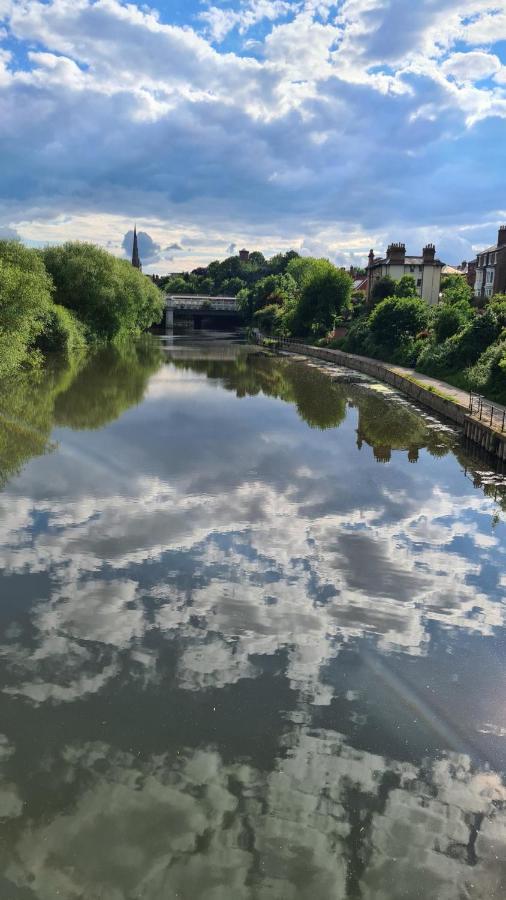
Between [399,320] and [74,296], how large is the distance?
36.6 meters

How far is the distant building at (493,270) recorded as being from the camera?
273 ft

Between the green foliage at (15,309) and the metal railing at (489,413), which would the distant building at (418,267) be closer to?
the green foliage at (15,309)

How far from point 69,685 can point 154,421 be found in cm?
2483

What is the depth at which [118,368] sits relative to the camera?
194 ft

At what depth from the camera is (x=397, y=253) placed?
3757 inches

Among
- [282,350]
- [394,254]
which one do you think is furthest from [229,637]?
[394,254]

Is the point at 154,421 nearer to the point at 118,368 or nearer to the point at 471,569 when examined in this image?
the point at 471,569

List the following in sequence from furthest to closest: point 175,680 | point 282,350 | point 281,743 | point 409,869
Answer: point 282,350 < point 175,680 < point 281,743 < point 409,869

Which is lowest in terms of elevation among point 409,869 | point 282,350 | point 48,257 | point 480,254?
point 409,869

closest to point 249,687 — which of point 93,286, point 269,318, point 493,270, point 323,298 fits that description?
point 93,286

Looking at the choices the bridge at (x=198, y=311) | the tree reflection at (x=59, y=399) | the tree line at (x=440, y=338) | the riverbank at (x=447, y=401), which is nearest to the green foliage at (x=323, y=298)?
the tree line at (x=440, y=338)

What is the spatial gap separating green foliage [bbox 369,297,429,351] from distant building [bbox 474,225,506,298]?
802 inches

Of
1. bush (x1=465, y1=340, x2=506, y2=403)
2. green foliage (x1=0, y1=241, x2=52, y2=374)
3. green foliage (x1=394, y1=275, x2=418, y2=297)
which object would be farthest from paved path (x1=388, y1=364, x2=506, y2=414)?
green foliage (x1=0, y1=241, x2=52, y2=374)

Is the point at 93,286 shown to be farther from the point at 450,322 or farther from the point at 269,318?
the point at 269,318
